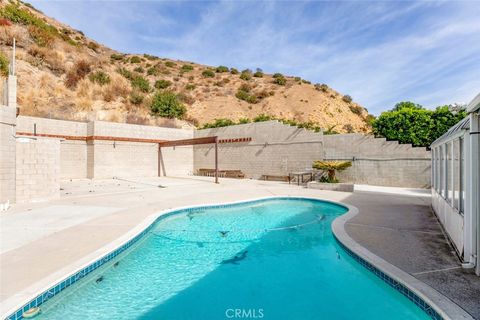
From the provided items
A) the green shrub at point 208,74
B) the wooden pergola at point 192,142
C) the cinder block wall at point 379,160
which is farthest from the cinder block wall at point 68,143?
the green shrub at point 208,74

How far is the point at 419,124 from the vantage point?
15.0 meters

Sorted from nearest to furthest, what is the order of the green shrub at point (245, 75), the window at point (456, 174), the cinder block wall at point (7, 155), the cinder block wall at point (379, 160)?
1. the window at point (456, 174)
2. the cinder block wall at point (7, 155)
3. the cinder block wall at point (379, 160)
4. the green shrub at point (245, 75)

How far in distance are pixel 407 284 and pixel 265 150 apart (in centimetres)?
1487

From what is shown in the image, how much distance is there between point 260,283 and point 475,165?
11.6 feet

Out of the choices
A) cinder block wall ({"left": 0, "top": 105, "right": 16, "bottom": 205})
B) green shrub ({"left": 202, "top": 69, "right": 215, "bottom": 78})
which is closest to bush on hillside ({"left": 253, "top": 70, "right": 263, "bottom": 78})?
green shrub ({"left": 202, "top": 69, "right": 215, "bottom": 78})

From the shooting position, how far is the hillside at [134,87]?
26562 millimetres

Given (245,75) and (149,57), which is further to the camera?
(149,57)

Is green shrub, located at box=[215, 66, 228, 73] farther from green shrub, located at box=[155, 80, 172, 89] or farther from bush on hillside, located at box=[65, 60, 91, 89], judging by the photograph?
bush on hillside, located at box=[65, 60, 91, 89]

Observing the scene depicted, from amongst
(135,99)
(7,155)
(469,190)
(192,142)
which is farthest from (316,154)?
(135,99)

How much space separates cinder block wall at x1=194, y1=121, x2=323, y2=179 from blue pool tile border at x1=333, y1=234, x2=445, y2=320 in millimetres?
11545

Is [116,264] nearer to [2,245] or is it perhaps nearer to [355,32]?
[2,245]

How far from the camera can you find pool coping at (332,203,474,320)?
9.25 feet

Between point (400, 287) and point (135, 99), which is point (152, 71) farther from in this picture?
point (400, 287)

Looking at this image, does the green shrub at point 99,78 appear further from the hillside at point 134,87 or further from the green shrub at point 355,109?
the green shrub at point 355,109
